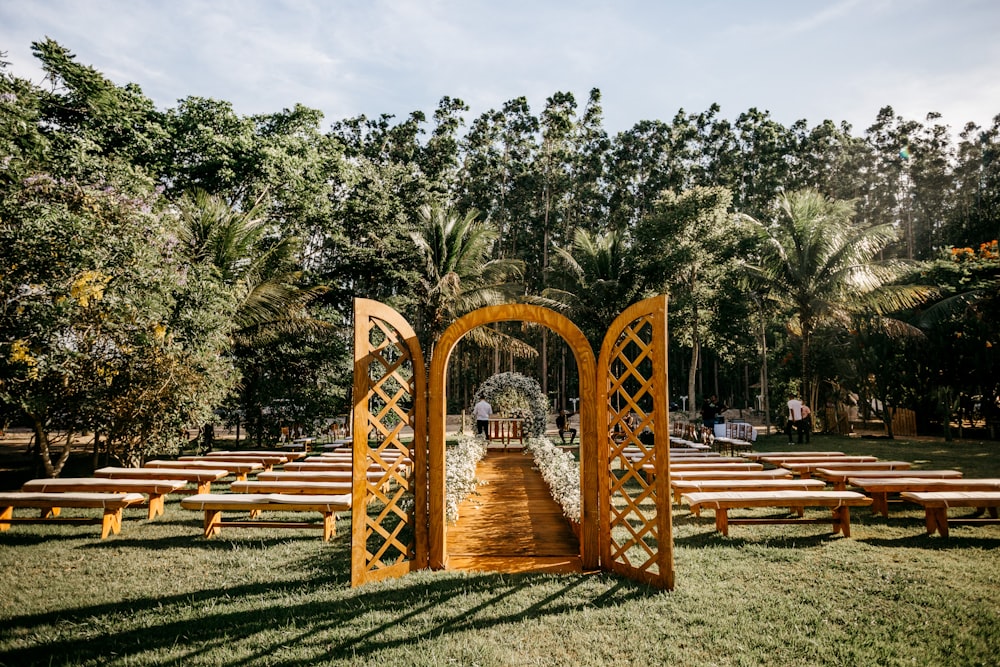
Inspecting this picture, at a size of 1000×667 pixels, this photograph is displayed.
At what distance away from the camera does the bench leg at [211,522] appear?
7079 mm

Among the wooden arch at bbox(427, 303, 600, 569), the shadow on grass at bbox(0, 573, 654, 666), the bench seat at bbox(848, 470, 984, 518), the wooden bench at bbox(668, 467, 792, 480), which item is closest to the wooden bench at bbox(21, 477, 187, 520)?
the shadow on grass at bbox(0, 573, 654, 666)

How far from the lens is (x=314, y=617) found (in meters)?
4.62

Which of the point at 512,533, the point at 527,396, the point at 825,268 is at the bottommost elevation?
the point at 512,533

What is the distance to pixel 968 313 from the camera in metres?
17.4

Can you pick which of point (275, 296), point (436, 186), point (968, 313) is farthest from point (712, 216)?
point (275, 296)

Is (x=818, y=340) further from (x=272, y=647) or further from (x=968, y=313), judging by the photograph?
(x=272, y=647)

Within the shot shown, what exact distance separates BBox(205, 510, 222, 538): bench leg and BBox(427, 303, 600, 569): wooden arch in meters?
3.26

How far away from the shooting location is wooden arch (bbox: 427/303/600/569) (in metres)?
5.89

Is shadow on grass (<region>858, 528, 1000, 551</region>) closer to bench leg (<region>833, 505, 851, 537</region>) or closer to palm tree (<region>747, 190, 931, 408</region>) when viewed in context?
bench leg (<region>833, 505, 851, 537</region>)

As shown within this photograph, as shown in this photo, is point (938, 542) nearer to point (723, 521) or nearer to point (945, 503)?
point (945, 503)

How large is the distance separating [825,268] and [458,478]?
1594 cm

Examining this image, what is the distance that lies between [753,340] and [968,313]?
14.0 meters

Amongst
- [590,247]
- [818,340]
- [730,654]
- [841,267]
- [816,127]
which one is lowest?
[730,654]

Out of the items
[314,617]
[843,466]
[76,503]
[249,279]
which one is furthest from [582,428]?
[249,279]
